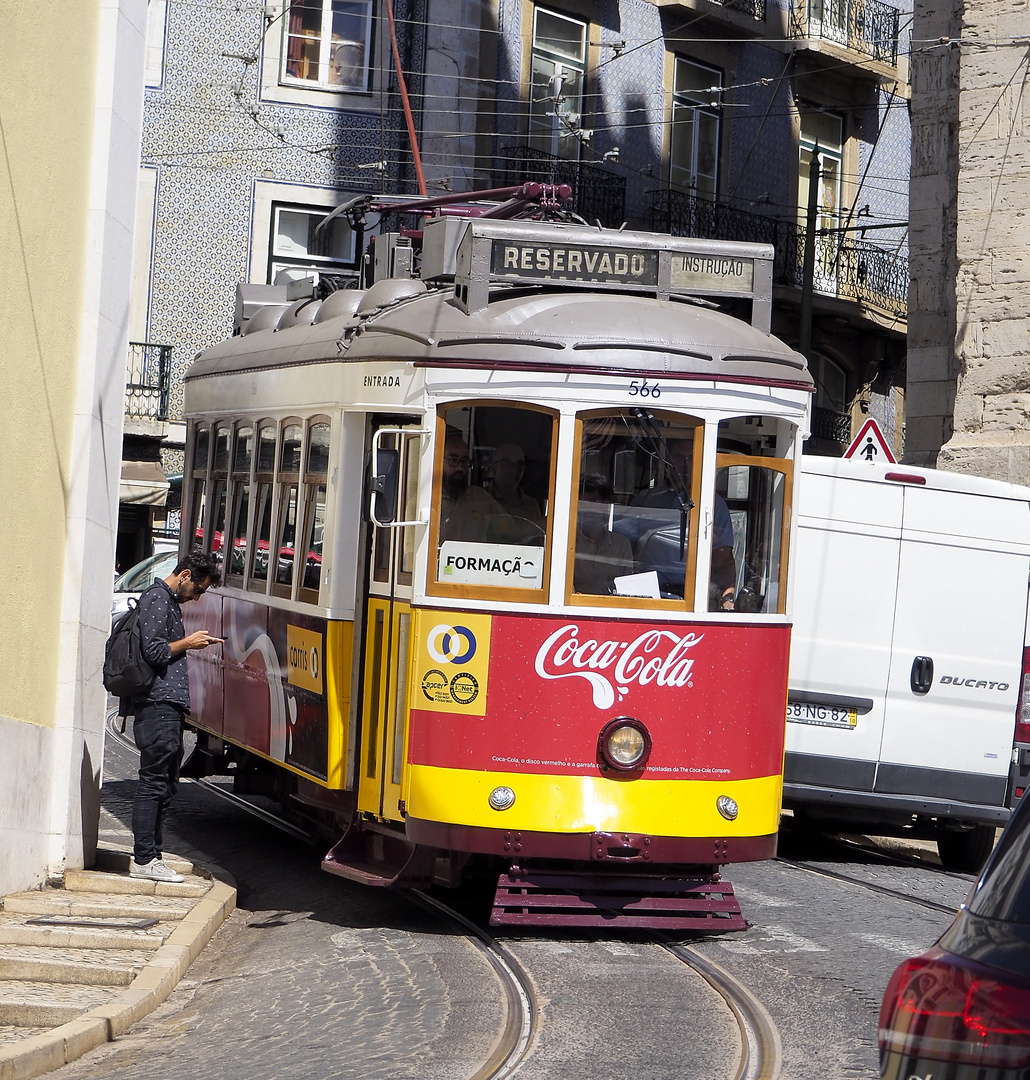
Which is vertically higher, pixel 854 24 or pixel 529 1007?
pixel 854 24

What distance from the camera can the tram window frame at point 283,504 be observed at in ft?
32.1

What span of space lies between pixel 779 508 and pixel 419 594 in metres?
1.81

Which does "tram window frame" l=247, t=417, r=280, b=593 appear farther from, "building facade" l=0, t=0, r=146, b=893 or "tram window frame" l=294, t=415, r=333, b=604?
"building facade" l=0, t=0, r=146, b=893

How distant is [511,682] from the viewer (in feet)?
27.2

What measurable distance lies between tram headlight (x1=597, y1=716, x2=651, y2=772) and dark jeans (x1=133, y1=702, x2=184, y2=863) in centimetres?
257

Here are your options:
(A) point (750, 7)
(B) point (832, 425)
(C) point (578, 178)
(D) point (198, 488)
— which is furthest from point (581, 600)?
(B) point (832, 425)

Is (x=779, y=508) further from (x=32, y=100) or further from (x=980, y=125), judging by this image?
(x=980, y=125)

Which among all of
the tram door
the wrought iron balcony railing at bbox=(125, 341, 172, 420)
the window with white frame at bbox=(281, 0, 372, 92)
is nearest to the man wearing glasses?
the tram door

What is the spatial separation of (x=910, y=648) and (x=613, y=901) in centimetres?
360

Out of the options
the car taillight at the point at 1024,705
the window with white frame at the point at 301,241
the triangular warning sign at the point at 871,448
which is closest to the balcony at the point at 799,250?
the window with white frame at the point at 301,241

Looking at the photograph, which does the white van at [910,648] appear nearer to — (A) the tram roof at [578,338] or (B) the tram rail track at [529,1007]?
(A) the tram roof at [578,338]

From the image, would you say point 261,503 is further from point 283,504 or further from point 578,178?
point 578,178

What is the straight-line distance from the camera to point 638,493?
8.45 m

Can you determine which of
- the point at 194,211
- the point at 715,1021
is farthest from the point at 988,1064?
the point at 194,211
